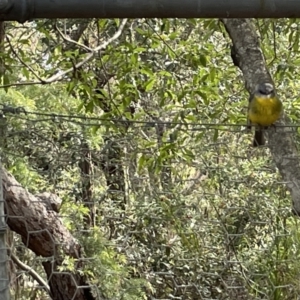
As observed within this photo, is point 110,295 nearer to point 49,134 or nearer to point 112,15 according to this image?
point 49,134

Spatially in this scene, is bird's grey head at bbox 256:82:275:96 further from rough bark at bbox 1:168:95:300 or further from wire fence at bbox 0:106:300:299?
rough bark at bbox 1:168:95:300

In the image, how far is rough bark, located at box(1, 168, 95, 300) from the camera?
1832mm

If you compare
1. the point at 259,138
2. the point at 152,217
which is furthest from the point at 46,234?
the point at 259,138

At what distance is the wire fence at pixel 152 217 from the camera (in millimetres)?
1661

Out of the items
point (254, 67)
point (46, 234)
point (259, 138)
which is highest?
point (254, 67)

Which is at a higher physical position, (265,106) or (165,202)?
(265,106)

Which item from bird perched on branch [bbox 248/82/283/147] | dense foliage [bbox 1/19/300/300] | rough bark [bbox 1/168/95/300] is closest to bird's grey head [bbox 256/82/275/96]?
bird perched on branch [bbox 248/82/283/147]

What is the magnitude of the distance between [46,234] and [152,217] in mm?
472

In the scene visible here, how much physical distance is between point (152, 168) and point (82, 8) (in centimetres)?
109

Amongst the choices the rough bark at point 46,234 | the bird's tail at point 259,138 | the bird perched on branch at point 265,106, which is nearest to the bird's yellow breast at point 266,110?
the bird perched on branch at point 265,106

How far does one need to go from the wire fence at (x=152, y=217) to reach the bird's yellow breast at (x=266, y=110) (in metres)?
0.08

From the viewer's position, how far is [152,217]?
63.4 inches

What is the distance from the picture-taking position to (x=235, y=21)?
6.31ft

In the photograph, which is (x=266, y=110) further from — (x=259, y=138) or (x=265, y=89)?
(x=259, y=138)
